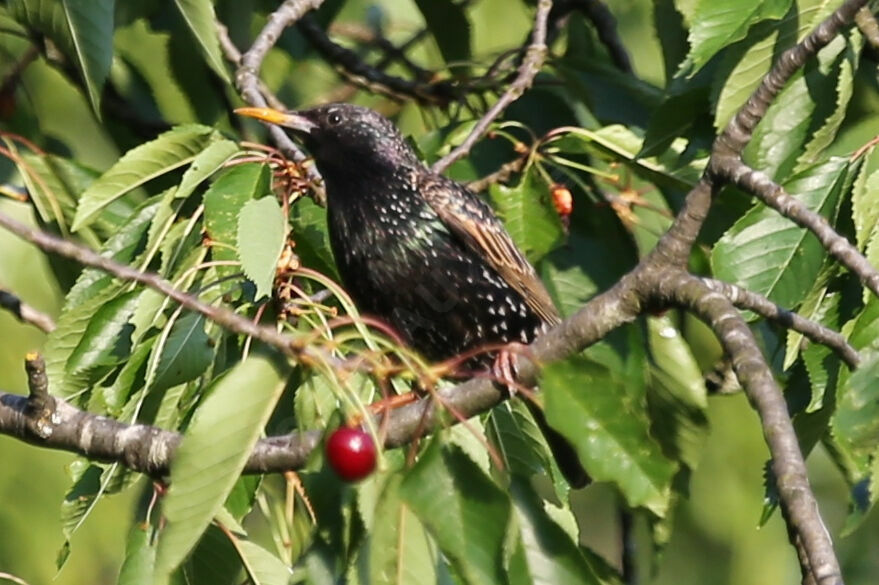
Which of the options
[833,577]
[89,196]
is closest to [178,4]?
[89,196]

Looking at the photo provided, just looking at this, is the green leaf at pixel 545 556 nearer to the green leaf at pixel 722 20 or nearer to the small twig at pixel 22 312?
the green leaf at pixel 722 20

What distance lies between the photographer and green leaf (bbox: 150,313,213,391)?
3.12 metres

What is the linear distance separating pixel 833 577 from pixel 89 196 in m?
2.45

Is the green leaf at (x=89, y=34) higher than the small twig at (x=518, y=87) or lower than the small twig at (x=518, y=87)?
higher

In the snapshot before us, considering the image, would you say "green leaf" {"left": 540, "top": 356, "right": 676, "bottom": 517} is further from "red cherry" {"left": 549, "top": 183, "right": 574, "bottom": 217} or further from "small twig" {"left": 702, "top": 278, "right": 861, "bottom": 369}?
"red cherry" {"left": 549, "top": 183, "right": 574, "bottom": 217}

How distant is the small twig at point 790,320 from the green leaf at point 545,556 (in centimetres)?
52

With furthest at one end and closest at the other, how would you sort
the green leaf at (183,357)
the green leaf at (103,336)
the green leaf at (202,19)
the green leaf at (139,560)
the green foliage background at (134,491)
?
the green foliage background at (134,491)
the green leaf at (202,19)
the green leaf at (103,336)
the green leaf at (183,357)
the green leaf at (139,560)

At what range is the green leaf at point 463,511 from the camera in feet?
7.41

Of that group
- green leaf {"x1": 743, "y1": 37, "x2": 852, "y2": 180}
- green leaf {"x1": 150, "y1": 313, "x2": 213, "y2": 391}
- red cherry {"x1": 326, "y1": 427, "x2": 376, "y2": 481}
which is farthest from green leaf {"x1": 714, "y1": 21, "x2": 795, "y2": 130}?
red cherry {"x1": 326, "y1": 427, "x2": 376, "y2": 481}

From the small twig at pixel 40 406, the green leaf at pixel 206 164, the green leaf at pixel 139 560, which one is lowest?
the green leaf at pixel 139 560

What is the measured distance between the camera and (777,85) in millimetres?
Answer: 2793

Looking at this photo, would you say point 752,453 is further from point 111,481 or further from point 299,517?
point 111,481

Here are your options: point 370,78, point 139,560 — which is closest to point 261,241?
point 139,560

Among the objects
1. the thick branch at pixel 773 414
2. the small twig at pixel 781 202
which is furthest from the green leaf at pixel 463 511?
the small twig at pixel 781 202
